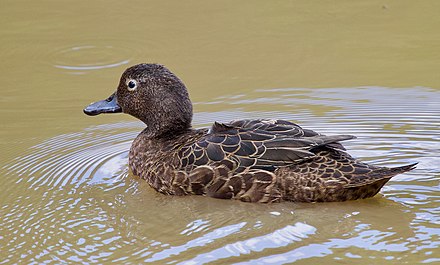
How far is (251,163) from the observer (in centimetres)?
634

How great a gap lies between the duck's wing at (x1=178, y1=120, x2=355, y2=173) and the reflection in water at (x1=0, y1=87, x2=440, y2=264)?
30cm

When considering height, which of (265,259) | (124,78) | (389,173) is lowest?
(265,259)

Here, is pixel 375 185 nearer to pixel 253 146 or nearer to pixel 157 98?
pixel 253 146

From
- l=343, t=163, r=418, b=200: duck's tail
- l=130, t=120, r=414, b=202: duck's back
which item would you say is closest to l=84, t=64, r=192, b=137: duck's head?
l=130, t=120, r=414, b=202: duck's back

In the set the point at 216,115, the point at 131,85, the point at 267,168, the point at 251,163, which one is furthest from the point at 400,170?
the point at 216,115

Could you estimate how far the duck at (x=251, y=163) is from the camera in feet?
20.3

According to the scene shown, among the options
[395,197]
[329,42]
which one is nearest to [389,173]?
[395,197]

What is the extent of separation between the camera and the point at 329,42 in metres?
9.72

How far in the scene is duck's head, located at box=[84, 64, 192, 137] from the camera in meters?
7.05

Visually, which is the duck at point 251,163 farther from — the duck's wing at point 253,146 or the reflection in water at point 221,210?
the reflection in water at point 221,210

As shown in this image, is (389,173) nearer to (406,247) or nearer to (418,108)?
(406,247)

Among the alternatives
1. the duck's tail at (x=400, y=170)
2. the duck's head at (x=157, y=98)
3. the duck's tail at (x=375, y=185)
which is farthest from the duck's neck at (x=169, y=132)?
the duck's tail at (x=400, y=170)

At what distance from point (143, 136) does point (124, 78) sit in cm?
51

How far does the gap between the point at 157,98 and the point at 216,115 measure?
3.91ft
